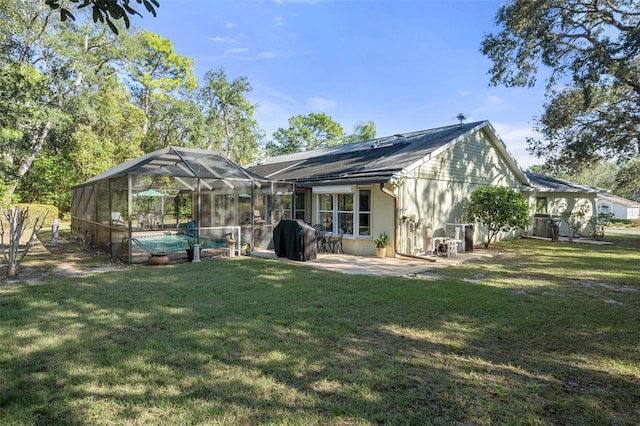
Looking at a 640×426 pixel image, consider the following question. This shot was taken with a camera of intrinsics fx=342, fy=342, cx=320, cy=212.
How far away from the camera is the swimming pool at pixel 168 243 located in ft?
36.2

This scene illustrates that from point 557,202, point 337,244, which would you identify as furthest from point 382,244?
point 557,202

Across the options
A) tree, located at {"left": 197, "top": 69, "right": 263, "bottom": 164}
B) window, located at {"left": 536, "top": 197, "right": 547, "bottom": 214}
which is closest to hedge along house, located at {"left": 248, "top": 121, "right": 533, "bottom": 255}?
window, located at {"left": 536, "top": 197, "right": 547, "bottom": 214}

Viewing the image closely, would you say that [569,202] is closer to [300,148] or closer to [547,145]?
[547,145]

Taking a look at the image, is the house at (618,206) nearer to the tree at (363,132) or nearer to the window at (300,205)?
the tree at (363,132)

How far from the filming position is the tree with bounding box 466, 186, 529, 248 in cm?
1198

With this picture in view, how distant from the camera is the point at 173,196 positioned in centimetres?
1588

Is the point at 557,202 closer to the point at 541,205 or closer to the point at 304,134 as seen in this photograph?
the point at 541,205

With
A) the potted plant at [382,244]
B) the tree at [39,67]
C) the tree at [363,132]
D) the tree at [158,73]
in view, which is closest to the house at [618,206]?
the tree at [363,132]

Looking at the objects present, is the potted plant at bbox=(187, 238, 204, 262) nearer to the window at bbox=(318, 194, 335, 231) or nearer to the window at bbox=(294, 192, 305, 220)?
the window at bbox=(318, 194, 335, 231)

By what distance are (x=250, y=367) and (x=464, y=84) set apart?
19844mm

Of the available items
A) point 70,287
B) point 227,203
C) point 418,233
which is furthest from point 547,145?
point 70,287

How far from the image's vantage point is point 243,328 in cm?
457

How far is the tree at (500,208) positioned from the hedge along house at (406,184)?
0.89 m

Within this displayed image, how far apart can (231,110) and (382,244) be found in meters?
29.7
